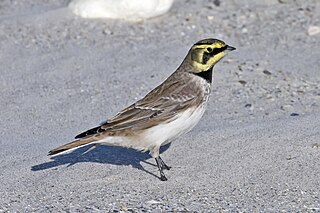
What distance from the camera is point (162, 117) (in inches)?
269

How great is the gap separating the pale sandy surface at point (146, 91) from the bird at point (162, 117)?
32 centimetres

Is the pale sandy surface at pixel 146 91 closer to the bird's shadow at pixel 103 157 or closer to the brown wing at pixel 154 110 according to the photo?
the bird's shadow at pixel 103 157

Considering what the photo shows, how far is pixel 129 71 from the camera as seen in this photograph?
958 centimetres

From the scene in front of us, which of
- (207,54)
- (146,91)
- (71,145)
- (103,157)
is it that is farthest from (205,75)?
(146,91)

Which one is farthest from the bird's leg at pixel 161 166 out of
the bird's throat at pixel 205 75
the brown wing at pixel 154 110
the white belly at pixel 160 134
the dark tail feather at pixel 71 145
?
the bird's throat at pixel 205 75

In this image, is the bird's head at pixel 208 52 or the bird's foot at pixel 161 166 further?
the bird's head at pixel 208 52

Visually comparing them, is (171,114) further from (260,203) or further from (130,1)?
(130,1)

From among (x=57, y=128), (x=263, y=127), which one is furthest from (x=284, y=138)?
(x=57, y=128)

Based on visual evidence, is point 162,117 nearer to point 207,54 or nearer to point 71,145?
point 207,54

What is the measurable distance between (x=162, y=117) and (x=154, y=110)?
0.10 metres

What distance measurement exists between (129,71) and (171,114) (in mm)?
2825

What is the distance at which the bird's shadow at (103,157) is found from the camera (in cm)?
724

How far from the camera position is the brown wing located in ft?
22.3

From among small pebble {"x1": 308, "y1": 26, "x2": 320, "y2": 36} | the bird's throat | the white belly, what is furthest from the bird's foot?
small pebble {"x1": 308, "y1": 26, "x2": 320, "y2": 36}
